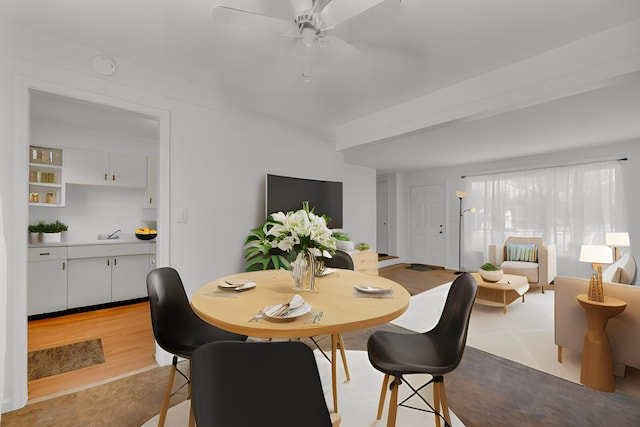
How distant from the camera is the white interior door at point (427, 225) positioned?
22.9 feet

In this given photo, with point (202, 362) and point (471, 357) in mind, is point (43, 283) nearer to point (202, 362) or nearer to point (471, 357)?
point (202, 362)

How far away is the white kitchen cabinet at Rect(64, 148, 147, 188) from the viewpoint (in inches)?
152

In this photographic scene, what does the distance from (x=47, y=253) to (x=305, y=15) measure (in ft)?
12.9

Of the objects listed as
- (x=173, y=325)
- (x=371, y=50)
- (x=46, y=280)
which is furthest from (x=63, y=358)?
(x=371, y=50)

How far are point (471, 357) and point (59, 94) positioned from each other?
153 inches

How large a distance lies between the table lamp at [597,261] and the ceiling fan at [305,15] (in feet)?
8.20

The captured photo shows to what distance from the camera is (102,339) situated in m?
2.96

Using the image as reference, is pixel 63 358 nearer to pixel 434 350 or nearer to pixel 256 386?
pixel 256 386

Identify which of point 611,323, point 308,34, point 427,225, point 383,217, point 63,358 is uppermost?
point 308,34

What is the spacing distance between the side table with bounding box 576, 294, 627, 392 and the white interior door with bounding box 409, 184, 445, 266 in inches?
188

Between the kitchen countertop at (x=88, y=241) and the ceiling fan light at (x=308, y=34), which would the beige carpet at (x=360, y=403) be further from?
the kitchen countertop at (x=88, y=241)

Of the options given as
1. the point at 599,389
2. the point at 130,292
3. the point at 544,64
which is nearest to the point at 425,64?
the point at 544,64

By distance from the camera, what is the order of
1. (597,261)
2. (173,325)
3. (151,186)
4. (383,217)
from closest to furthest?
(173,325) → (597,261) → (151,186) → (383,217)

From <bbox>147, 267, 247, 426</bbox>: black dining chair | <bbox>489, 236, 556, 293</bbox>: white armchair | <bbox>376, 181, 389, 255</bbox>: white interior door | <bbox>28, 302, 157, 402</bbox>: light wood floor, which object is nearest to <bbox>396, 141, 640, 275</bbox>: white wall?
<bbox>376, 181, 389, 255</bbox>: white interior door
